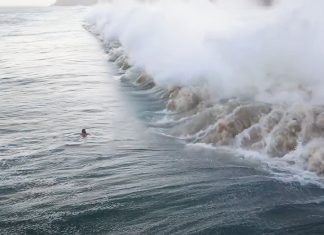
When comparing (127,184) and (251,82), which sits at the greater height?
(251,82)

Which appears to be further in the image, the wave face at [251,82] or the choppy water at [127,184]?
the wave face at [251,82]

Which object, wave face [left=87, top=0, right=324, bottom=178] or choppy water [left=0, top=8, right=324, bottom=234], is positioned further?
wave face [left=87, top=0, right=324, bottom=178]

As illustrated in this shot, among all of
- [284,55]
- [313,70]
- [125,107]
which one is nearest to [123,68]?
[125,107]

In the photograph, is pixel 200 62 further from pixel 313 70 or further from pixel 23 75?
pixel 23 75

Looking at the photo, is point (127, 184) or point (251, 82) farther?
point (251, 82)
